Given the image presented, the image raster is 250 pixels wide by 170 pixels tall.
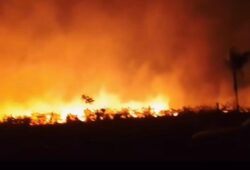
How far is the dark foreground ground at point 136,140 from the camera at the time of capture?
24.8m

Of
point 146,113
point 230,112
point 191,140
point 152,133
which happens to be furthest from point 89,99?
point 191,140

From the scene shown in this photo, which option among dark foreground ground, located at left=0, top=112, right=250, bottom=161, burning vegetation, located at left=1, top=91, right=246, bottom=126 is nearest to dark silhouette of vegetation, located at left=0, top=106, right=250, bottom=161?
dark foreground ground, located at left=0, top=112, right=250, bottom=161

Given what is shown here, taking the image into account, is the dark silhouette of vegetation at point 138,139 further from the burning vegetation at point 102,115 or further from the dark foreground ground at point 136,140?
the burning vegetation at point 102,115

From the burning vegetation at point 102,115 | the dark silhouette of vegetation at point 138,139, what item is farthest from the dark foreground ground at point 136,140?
the burning vegetation at point 102,115

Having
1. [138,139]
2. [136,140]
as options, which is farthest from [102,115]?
[136,140]

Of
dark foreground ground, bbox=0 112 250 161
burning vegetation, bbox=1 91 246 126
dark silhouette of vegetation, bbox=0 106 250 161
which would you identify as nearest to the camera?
dark foreground ground, bbox=0 112 250 161

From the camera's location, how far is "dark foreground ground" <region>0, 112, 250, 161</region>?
24781mm

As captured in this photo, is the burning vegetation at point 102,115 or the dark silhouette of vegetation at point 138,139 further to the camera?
the burning vegetation at point 102,115

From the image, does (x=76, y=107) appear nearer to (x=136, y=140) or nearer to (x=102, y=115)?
(x=102, y=115)

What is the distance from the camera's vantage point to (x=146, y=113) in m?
38.5

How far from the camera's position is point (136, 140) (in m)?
28.3

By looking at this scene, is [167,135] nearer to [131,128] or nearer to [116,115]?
[131,128]

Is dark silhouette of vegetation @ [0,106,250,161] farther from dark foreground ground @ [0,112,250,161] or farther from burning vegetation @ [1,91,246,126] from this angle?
burning vegetation @ [1,91,246,126]

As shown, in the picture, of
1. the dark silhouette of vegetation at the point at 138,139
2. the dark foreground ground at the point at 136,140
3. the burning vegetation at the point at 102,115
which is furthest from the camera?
the burning vegetation at the point at 102,115
